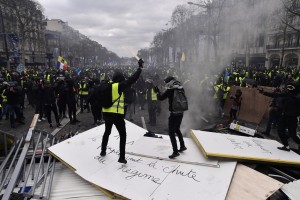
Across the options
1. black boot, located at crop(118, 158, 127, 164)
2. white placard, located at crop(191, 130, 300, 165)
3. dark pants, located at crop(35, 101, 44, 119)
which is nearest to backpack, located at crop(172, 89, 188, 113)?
white placard, located at crop(191, 130, 300, 165)

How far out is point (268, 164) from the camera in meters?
4.46

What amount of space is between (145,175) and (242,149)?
2.01 m

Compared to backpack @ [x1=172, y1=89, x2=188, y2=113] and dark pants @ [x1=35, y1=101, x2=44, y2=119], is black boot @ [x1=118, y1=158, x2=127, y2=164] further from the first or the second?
dark pants @ [x1=35, y1=101, x2=44, y2=119]

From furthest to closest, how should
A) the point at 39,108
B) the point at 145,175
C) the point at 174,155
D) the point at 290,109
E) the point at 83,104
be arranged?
1. the point at 83,104
2. the point at 39,108
3. the point at 290,109
4. the point at 174,155
5. the point at 145,175

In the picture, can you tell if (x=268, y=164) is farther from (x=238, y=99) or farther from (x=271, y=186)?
(x=238, y=99)

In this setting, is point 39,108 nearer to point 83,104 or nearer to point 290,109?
point 83,104

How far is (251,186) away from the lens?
349 centimetres

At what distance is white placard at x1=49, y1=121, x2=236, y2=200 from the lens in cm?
344

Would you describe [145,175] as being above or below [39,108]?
above

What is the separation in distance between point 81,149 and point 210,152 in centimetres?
240

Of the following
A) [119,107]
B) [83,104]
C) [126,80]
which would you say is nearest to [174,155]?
[119,107]

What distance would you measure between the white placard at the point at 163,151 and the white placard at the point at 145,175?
110mm

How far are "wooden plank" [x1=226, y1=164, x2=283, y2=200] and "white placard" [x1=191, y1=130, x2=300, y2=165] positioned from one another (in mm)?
508

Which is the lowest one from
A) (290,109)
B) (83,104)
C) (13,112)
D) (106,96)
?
(83,104)
